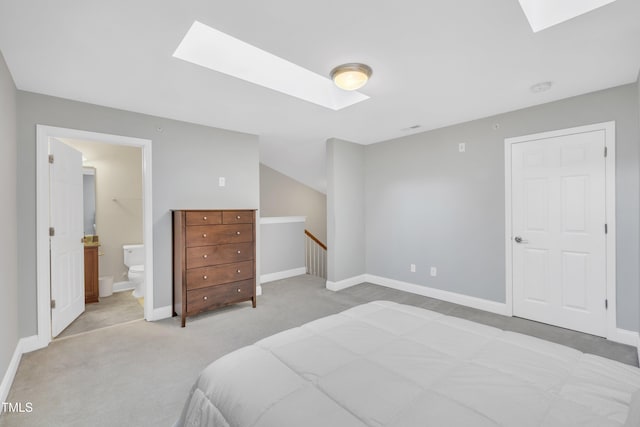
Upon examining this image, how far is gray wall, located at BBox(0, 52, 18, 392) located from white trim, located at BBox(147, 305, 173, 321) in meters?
1.10

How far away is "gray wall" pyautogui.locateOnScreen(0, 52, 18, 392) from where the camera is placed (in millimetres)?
1994

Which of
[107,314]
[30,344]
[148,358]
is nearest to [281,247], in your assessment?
[107,314]

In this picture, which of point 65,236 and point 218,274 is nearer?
point 65,236

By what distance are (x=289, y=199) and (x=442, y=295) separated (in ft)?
12.9

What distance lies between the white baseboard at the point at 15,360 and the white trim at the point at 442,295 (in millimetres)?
3992

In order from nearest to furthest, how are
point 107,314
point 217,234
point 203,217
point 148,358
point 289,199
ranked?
point 148,358 < point 203,217 < point 217,234 < point 107,314 < point 289,199

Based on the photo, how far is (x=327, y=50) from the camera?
201 centimetres

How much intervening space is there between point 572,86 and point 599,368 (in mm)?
2554

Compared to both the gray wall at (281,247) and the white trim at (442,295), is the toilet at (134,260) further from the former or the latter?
the white trim at (442,295)

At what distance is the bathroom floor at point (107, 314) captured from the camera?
3.08 meters

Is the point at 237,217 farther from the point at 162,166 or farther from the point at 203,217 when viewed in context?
the point at 162,166

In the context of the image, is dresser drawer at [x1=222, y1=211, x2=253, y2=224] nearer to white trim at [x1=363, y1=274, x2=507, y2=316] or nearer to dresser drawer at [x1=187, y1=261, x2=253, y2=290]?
dresser drawer at [x1=187, y1=261, x2=253, y2=290]

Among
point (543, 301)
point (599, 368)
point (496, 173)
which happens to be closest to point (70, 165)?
point (599, 368)

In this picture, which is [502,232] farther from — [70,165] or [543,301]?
[70,165]
